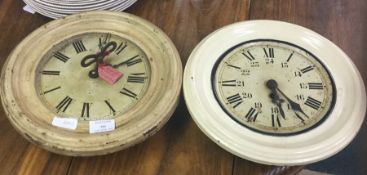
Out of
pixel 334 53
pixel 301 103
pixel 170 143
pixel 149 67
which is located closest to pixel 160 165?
pixel 170 143

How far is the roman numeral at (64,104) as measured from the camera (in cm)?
83

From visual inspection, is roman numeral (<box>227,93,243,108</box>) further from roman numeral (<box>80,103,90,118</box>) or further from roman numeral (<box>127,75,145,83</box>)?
roman numeral (<box>80,103,90,118</box>)

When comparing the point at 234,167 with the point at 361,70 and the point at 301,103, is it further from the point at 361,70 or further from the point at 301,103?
the point at 361,70

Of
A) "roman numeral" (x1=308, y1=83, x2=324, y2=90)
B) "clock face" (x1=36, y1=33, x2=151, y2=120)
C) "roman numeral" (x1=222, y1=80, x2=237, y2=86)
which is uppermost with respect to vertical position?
"roman numeral" (x1=308, y1=83, x2=324, y2=90)

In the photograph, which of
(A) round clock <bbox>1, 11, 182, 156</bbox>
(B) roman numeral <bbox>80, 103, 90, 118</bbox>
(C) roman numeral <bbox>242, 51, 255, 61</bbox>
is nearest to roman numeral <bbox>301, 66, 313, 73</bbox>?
(C) roman numeral <bbox>242, 51, 255, 61</bbox>

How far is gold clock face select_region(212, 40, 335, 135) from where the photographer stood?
32.0 inches

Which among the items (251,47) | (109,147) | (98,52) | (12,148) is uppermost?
(251,47)

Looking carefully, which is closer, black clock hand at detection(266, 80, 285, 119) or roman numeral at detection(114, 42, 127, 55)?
black clock hand at detection(266, 80, 285, 119)

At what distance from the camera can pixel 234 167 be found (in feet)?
A: 2.68

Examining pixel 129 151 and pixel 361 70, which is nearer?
pixel 129 151

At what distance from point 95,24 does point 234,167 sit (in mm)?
480

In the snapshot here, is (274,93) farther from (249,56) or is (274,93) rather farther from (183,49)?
(183,49)

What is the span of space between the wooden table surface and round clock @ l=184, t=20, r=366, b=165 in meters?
0.08

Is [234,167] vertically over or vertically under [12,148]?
over
